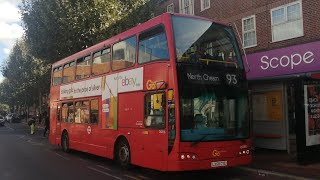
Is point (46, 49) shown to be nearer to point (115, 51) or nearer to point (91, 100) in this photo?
point (91, 100)

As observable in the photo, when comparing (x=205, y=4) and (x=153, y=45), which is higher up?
(x=205, y=4)

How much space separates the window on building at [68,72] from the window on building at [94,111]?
2.68 metres

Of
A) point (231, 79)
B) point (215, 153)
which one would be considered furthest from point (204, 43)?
point (215, 153)

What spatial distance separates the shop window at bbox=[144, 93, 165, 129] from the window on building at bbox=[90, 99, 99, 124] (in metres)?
3.71

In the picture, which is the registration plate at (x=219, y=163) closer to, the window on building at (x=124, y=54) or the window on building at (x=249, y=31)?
the window on building at (x=124, y=54)

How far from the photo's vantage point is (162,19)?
10375mm

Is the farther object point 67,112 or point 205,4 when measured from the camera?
point 205,4

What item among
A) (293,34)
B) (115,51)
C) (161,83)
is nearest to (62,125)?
(115,51)

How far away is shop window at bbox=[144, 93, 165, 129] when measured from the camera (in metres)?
10.0

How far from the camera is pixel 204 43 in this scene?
1027cm

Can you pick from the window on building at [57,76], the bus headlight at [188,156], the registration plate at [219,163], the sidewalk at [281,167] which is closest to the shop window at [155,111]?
the bus headlight at [188,156]

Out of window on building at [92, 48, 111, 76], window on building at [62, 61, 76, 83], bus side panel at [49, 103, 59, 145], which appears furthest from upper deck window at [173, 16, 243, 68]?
bus side panel at [49, 103, 59, 145]

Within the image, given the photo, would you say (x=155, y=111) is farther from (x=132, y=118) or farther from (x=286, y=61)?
(x=286, y=61)

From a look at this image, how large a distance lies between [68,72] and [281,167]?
9.78m
